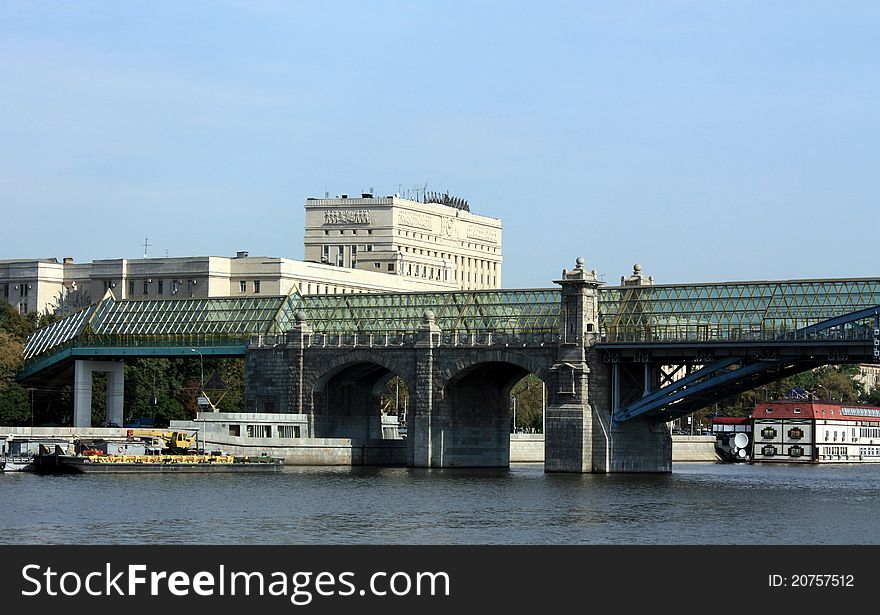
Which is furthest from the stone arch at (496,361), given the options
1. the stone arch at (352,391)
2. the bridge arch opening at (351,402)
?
the bridge arch opening at (351,402)

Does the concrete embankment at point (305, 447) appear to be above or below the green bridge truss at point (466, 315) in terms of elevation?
below

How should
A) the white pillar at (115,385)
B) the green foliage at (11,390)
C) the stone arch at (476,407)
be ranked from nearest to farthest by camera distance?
the stone arch at (476,407) < the green foliage at (11,390) < the white pillar at (115,385)

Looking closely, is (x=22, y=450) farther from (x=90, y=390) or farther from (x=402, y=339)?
(x=402, y=339)

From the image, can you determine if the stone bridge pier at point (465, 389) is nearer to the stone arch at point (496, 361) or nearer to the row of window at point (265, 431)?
the stone arch at point (496, 361)

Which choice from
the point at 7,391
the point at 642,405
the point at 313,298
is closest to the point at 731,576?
the point at 642,405

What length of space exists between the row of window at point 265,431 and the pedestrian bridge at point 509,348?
7.19ft

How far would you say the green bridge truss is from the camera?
14388cm

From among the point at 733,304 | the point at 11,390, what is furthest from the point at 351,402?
the point at 733,304

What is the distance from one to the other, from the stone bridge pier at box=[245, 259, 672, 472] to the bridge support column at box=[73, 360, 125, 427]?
1765cm

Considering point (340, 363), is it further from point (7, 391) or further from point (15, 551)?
point (15, 551)

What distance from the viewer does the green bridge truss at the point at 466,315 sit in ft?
472

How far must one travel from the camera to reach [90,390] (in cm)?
17938

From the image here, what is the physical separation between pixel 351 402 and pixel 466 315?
1749cm

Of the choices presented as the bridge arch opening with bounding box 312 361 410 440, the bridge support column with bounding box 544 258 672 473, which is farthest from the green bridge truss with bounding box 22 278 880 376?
the bridge arch opening with bounding box 312 361 410 440
